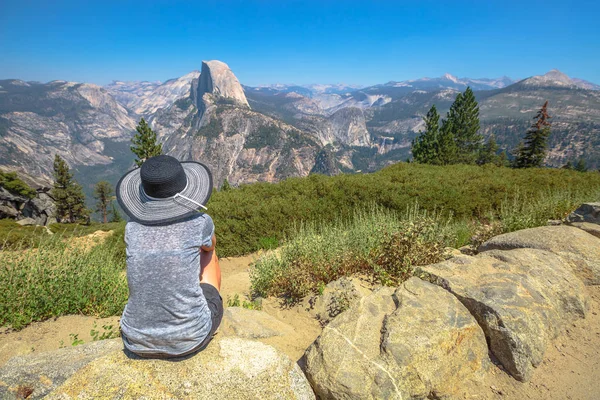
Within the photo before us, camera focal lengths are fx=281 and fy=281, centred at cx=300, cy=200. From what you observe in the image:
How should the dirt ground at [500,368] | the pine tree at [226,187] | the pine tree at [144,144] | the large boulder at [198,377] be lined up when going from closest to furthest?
the large boulder at [198,377], the dirt ground at [500,368], the pine tree at [226,187], the pine tree at [144,144]

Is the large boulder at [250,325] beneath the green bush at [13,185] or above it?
above

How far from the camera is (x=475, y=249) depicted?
5.58 m

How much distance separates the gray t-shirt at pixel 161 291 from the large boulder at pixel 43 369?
28.7 inches

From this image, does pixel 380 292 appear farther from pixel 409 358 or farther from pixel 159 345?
pixel 159 345

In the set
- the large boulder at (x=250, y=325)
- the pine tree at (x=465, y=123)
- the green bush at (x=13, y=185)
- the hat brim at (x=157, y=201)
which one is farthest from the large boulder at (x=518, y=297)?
the green bush at (x=13, y=185)

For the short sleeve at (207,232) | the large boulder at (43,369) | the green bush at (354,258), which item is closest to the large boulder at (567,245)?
the green bush at (354,258)

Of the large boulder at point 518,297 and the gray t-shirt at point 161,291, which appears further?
the large boulder at point 518,297

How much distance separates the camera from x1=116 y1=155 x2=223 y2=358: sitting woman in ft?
7.32

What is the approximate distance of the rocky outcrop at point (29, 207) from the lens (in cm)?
3115

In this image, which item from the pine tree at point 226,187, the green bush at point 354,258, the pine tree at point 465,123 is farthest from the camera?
the pine tree at point 465,123

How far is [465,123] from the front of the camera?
1793 inches

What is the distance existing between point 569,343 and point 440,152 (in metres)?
42.2

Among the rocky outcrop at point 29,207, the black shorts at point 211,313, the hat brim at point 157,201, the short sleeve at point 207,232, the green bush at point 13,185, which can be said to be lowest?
the rocky outcrop at point 29,207

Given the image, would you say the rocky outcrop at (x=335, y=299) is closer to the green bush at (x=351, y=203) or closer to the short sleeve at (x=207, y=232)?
the short sleeve at (x=207, y=232)
